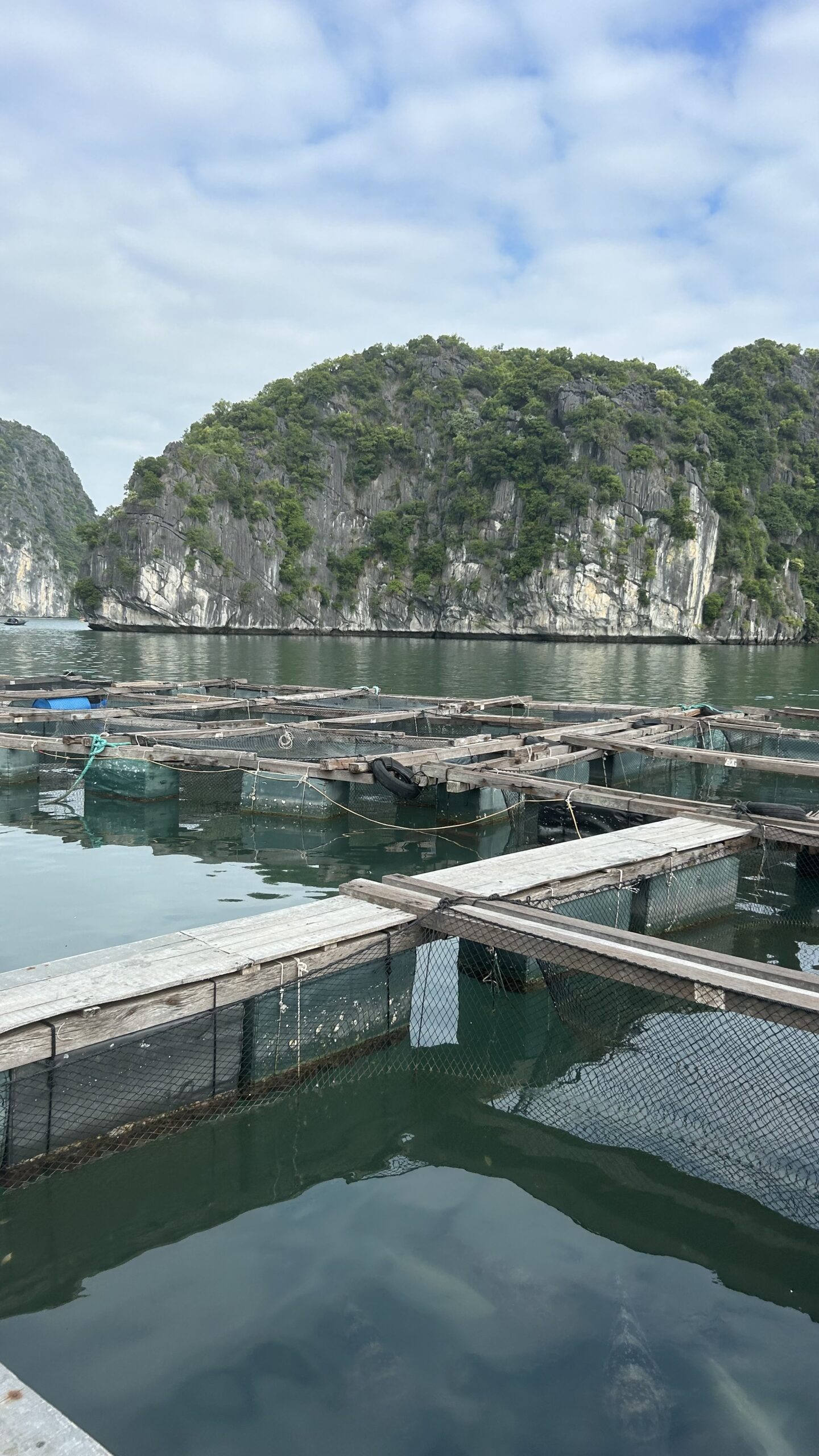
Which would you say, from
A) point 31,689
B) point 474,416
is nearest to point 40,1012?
point 31,689

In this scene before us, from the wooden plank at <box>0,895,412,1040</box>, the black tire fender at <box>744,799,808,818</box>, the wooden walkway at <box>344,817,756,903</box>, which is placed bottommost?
the wooden plank at <box>0,895,412,1040</box>

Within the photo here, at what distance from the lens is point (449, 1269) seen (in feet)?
13.6

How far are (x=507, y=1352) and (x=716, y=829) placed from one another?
6.56m

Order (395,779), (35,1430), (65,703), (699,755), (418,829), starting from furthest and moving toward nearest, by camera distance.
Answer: (65,703), (699,755), (418,829), (395,779), (35,1430)

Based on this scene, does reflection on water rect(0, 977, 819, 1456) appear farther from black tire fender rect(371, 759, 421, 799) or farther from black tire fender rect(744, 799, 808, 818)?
black tire fender rect(371, 759, 421, 799)

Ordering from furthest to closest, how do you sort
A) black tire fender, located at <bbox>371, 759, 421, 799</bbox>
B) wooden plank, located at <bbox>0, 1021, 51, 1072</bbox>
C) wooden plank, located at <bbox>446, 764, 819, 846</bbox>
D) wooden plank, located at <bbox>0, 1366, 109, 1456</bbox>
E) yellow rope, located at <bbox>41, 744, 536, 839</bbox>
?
yellow rope, located at <bbox>41, 744, 536, 839</bbox> → black tire fender, located at <bbox>371, 759, 421, 799</bbox> → wooden plank, located at <bbox>446, 764, 819, 846</bbox> → wooden plank, located at <bbox>0, 1021, 51, 1072</bbox> → wooden plank, located at <bbox>0, 1366, 109, 1456</bbox>

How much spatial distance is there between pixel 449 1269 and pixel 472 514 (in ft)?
329

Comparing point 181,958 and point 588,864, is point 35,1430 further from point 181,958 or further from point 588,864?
point 588,864

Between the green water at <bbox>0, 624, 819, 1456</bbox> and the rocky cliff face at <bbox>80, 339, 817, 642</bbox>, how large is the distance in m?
90.6

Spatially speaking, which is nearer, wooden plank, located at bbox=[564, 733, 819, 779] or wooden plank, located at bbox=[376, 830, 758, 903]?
wooden plank, located at bbox=[376, 830, 758, 903]

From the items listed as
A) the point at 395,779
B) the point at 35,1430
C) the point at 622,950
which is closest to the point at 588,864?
the point at 622,950

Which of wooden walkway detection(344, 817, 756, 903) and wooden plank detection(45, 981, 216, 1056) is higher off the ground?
wooden walkway detection(344, 817, 756, 903)

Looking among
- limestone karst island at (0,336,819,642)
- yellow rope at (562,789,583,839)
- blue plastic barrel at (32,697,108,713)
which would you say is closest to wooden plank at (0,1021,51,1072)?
yellow rope at (562,789,583,839)

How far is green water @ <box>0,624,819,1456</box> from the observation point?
11.0ft
